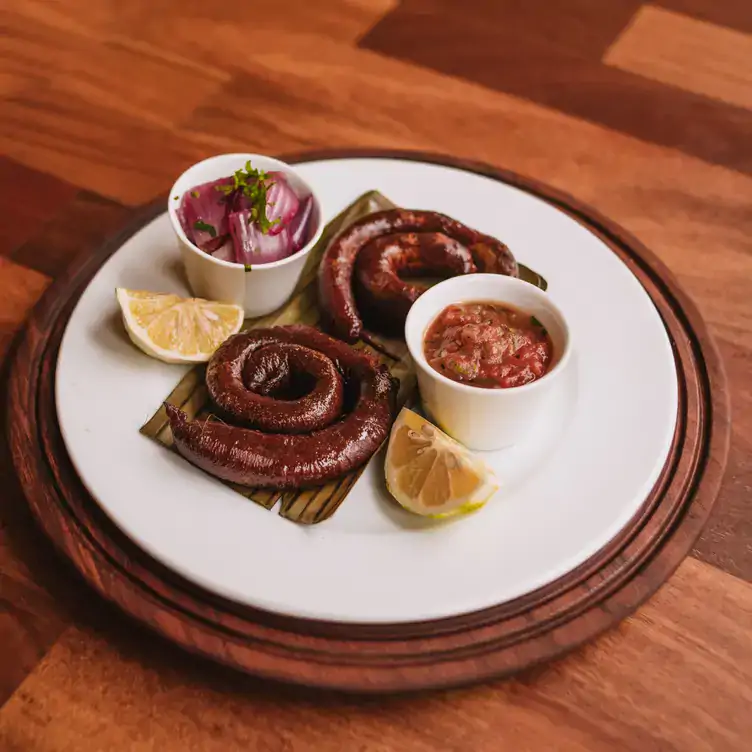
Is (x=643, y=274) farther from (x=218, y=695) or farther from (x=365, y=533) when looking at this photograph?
(x=218, y=695)

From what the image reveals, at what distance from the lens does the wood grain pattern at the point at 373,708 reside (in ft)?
4.95

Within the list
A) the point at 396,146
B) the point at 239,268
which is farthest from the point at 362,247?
the point at 396,146

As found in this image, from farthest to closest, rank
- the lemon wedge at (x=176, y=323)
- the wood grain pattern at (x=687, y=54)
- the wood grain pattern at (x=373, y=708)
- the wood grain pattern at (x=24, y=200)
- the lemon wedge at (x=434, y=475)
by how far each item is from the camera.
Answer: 1. the wood grain pattern at (x=687, y=54)
2. the wood grain pattern at (x=24, y=200)
3. the lemon wedge at (x=176, y=323)
4. the lemon wedge at (x=434, y=475)
5. the wood grain pattern at (x=373, y=708)

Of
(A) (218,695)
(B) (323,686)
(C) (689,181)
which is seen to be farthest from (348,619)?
(C) (689,181)

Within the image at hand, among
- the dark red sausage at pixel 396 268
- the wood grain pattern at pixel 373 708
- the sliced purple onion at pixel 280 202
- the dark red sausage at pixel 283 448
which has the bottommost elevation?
the wood grain pattern at pixel 373 708

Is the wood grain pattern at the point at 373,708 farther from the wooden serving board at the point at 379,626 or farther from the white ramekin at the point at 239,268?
the white ramekin at the point at 239,268

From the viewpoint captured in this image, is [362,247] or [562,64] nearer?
[362,247]

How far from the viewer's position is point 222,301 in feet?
6.84

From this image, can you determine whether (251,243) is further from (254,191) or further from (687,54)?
(687,54)

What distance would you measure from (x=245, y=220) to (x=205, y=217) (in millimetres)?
117

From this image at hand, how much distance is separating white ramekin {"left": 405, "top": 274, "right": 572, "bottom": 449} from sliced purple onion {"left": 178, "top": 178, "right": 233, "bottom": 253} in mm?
542

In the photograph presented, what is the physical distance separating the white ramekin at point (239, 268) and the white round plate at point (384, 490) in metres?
0.15

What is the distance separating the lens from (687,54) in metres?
3.17

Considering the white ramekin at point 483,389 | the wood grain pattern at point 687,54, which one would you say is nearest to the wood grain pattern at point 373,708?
the white ramekin at point 483,389
